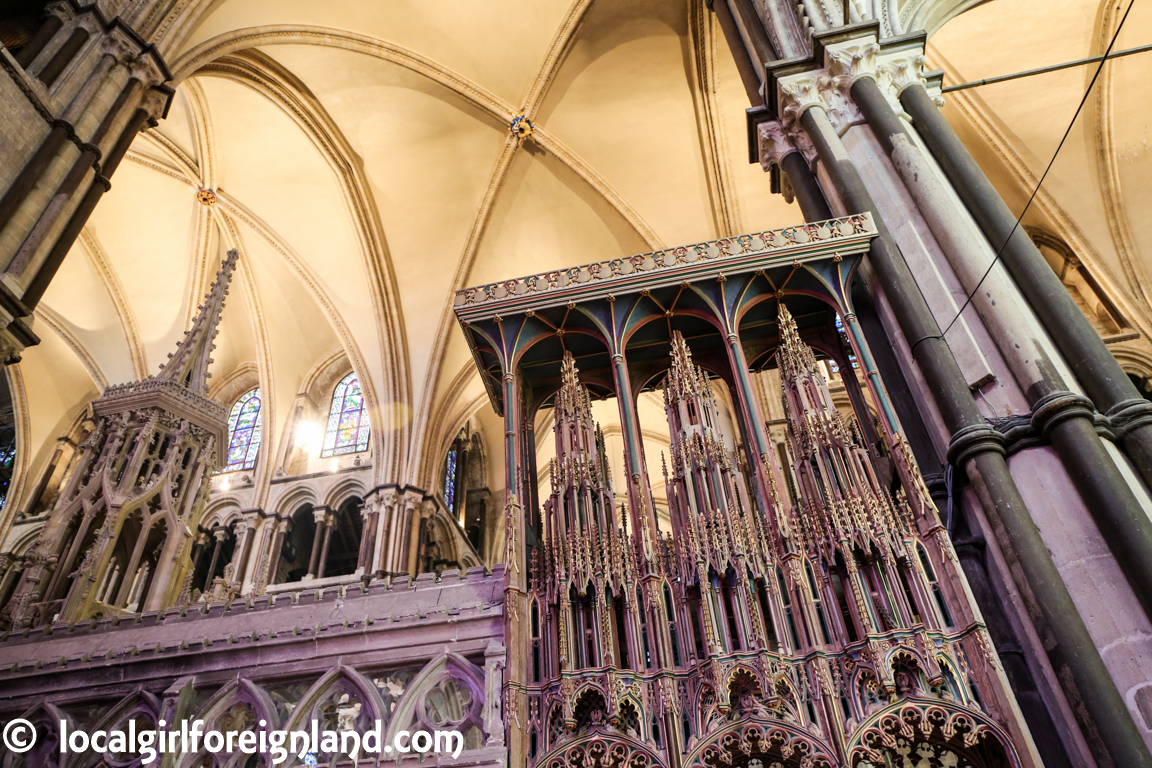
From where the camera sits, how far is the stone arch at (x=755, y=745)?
4449 millimetres

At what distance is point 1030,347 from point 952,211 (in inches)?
57.2

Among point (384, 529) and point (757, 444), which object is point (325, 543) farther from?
point (757, 444)

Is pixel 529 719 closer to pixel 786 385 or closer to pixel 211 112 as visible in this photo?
pixel 786 385

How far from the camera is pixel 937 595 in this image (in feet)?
15.6

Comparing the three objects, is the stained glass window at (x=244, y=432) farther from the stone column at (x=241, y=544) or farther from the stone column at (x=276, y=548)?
the stone column at (x=276, y=548)

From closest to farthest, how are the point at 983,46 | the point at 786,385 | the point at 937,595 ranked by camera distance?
the point at 937,595
the point at 786,385
the point at 983,46

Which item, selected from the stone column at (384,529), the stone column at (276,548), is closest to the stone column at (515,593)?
the stone column at (384,529)

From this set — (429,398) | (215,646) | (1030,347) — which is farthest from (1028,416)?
(429,398)

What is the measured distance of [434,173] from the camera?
1569 centimetres

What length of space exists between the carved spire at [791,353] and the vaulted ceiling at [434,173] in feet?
27.0

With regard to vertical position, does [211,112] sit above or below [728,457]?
above

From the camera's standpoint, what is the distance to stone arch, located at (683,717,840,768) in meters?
4.45

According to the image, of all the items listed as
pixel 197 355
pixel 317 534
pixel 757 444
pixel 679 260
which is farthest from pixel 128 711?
pixel 317 534

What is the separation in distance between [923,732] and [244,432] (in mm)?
17589
